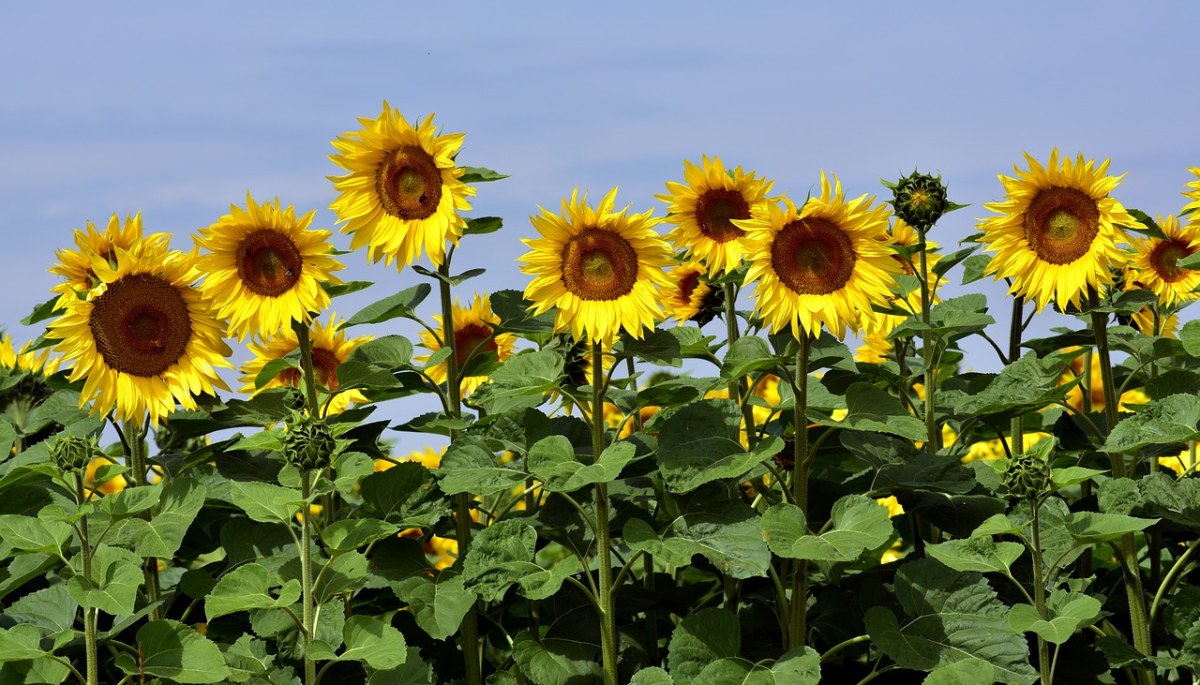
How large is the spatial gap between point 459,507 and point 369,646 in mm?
648

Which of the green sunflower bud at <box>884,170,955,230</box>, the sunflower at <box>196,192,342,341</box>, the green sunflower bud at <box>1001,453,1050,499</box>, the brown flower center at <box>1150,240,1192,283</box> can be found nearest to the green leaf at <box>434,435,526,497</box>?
the sunflower at <box>196,192,342,341</box>

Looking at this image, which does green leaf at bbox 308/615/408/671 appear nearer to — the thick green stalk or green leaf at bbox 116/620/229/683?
green leaf at bbox 116/620/229/683

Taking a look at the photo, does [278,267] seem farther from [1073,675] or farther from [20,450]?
[1073,675]

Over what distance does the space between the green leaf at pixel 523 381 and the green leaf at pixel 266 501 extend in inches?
23.7

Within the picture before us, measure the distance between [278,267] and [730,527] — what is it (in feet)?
4.94

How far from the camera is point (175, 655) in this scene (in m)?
3.44

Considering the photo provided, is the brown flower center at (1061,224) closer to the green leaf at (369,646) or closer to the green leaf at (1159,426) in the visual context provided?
the green leaf at (1159,426)

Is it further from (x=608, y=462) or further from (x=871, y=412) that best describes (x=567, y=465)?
(x=871, y=412)

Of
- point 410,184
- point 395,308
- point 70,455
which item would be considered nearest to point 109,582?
point 70,455

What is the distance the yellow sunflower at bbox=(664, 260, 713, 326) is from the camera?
4504 millimetres

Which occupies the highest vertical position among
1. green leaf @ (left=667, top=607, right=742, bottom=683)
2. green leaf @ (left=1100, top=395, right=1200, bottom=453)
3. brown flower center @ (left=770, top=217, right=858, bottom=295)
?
brown flower center @ (left=770, top=217, right=858, bottom=295)

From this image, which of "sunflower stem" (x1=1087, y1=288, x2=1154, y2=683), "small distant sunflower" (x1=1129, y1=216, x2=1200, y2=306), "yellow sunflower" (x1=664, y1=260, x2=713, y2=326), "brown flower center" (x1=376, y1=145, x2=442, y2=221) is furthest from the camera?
"small distant sunflower" (x1=1129, y1=216, x2=1200, y2=306)

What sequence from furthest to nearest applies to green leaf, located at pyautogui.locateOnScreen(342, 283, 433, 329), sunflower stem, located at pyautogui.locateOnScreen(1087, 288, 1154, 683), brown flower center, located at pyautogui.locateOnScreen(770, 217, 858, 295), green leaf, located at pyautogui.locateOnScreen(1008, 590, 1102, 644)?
green leaf, located at pyautogui.locateOnScreen(342, 283, 433, 329) < sunflower stem, located at pyautogui.locateOnScreen(1087, 288, 1154, 683) < brown flower center, located at pyautogui.locateOnScreen(770, 217, 858, 295) < green leaf, located at pyautogui.locateOnScreen(1008, 590, 1102, 644)

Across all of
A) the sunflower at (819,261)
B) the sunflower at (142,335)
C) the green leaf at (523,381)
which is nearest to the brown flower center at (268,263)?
the sunflower at (142,335)
